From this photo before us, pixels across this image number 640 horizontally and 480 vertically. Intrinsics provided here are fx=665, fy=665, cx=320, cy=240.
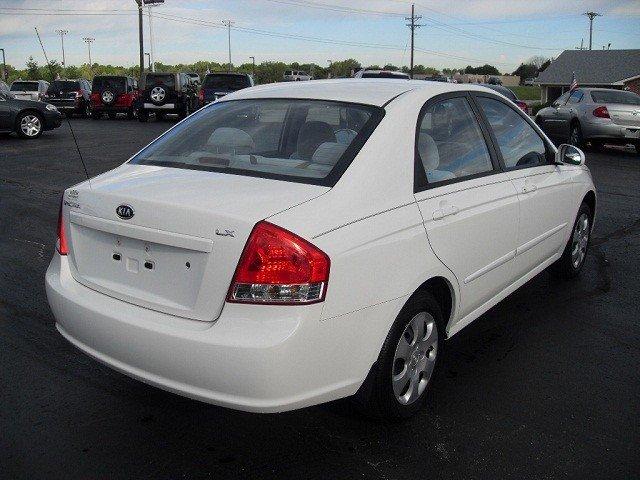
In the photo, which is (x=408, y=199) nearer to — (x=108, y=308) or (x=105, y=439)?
(x=108, y=308)

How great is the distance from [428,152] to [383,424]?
4.54ft

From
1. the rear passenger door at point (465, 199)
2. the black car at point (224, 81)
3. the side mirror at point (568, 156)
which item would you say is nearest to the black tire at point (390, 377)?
the rear passenger door at point (465, 199)

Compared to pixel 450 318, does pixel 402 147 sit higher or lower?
higher

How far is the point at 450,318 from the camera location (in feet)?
11.5

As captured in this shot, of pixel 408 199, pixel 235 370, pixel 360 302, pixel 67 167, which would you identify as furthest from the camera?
pixel 67 167

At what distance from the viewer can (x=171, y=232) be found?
268 cm

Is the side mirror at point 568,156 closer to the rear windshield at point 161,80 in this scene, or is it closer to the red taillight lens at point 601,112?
the red taillight lens at point 601,112

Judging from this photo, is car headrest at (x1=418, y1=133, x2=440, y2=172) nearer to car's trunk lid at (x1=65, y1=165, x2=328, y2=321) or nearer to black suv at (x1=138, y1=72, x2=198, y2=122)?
car's trunk lid at (x1=65, y1=165, x2=328, y2=321)

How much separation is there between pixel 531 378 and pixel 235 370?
1972mm

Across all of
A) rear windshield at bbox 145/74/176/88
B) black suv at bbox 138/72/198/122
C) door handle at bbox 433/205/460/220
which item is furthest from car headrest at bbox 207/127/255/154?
rear windshield at bbox 145/74/176/88

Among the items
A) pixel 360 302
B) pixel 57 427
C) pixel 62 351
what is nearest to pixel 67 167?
pixel 62 351

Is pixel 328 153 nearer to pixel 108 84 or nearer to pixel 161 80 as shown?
pixel 161 80

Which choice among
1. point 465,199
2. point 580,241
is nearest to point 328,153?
point 465,199

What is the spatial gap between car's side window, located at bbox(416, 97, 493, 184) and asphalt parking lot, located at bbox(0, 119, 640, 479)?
1.15 metres
